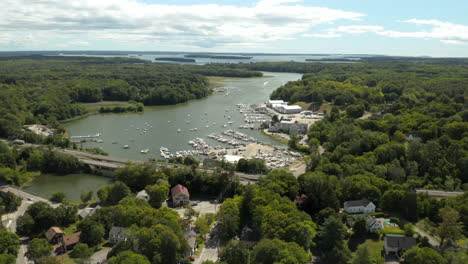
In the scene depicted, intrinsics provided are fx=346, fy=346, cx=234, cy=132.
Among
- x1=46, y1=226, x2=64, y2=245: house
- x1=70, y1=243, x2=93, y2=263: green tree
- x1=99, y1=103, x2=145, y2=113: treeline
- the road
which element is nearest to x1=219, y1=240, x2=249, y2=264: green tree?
x1=70, y1=243, x2=93, y2=263: green tree

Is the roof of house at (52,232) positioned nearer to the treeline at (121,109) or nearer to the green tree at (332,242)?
the green tree at (332,242)

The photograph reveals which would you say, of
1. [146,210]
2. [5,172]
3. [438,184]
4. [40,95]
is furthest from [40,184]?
[40,95]

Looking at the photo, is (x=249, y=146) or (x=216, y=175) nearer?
(x=216, y=175)

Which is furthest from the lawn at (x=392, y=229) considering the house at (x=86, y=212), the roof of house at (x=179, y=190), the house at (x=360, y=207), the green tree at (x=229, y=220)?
the house at (x=86, y=212)

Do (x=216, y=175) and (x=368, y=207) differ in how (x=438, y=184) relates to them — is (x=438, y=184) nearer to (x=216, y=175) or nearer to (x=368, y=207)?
(x=368, y=207)

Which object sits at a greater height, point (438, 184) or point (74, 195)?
point (438, 184)

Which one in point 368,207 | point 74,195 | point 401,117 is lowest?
point 74,195
